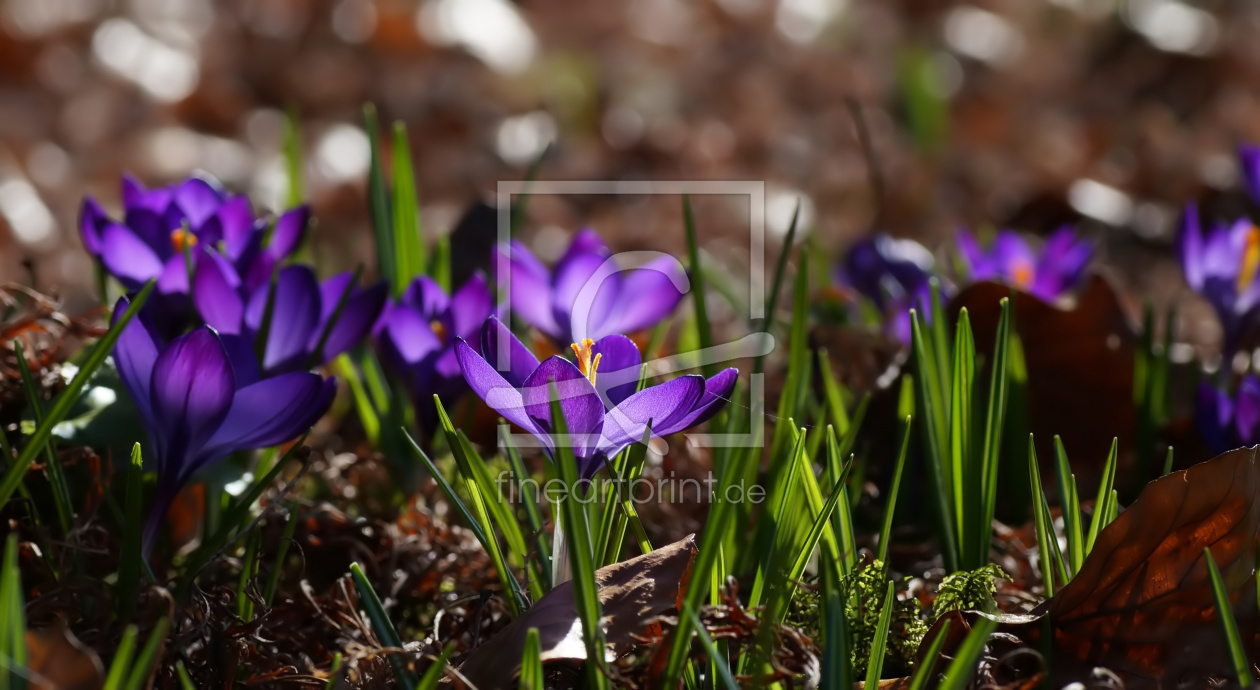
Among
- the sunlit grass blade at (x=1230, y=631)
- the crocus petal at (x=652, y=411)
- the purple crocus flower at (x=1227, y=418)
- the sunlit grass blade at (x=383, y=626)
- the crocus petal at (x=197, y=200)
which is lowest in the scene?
the sunlit grass blade at (x=383, y=626)

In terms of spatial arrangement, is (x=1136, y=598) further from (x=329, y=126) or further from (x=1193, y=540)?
(x=329, y=126)

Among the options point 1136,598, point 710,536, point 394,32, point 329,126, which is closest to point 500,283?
point 710,536

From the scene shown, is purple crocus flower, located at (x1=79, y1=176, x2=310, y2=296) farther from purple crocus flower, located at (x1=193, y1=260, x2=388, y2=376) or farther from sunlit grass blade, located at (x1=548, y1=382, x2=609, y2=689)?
sunlit grass blade, located at (x1=548, y1=382, x2=609, y2=689)

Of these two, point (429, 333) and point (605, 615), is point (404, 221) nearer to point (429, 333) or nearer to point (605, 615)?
point (429, 333)

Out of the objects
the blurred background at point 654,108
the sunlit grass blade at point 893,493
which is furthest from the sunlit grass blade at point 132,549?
the blurred background at point 654,108

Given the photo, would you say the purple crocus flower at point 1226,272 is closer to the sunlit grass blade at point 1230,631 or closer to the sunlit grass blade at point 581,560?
the sunlit grass blade at point 1230,631

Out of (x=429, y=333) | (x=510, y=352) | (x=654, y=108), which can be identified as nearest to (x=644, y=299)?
(x=429, y=333)
